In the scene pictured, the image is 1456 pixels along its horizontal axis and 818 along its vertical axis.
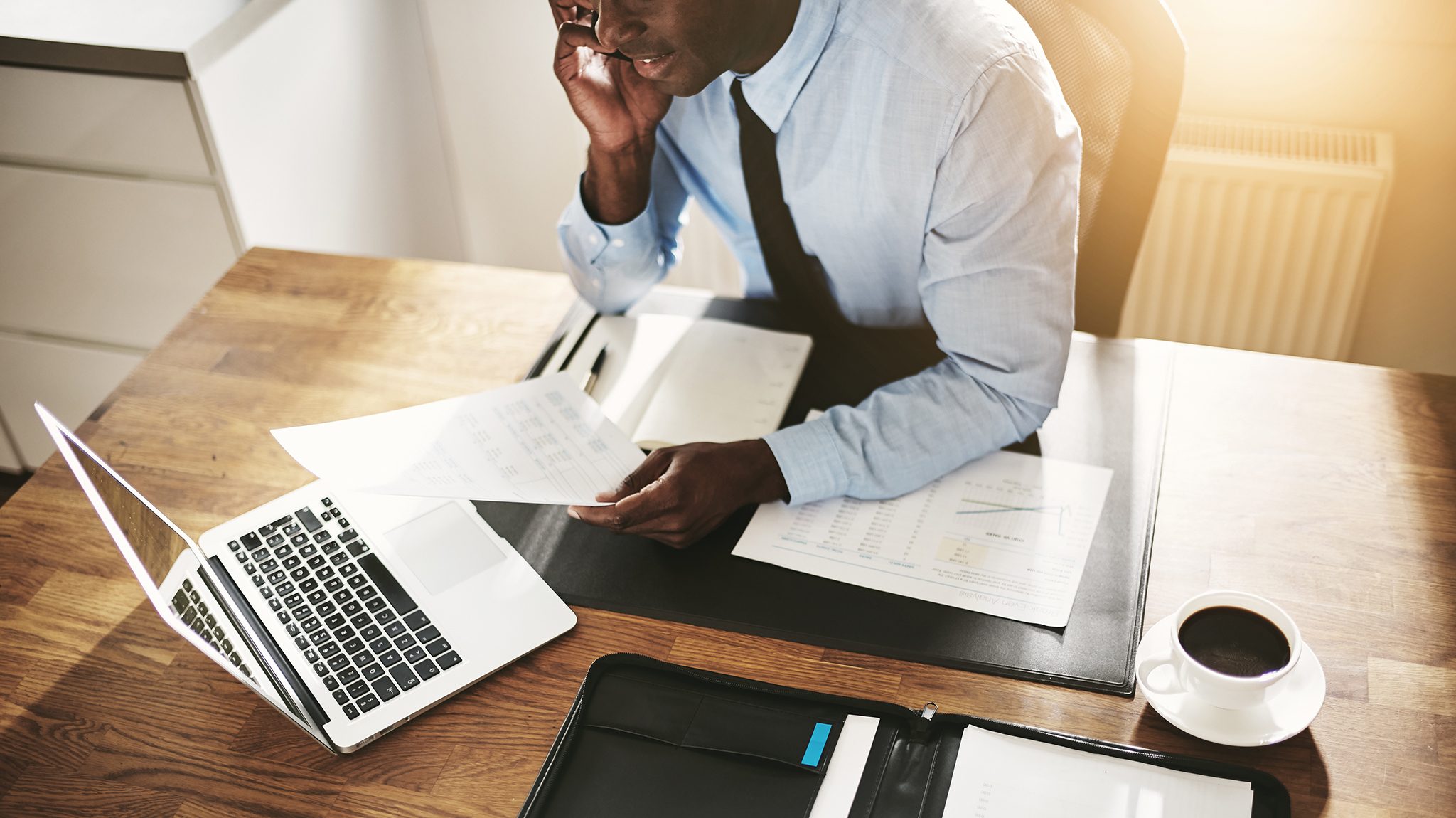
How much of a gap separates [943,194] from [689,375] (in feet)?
1.05

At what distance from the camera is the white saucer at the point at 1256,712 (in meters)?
0.79

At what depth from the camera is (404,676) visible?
2.93ft

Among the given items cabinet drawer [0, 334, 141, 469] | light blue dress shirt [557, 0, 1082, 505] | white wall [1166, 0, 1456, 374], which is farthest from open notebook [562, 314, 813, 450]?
cabinet drawer [0, 334, 141, 469]

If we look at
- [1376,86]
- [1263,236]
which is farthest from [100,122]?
[1376,86]

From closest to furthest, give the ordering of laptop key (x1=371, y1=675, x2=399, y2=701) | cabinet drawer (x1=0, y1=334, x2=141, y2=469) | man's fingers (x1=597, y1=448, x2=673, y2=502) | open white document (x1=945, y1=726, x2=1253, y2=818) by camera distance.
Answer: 1. open white document (x1=945, y1=726, x2=1253, y2=818)
2. laptop key (x1=371, y1=675, x2=399, y2=701)
3. man's fingers (x1=597, y1=448, x2=673, y2=502)
4. cabinet drawer (x1=0, y1=334, x2=141, y2=469)

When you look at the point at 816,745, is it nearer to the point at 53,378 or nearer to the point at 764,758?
the point at 764,758

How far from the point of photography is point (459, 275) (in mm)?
1386

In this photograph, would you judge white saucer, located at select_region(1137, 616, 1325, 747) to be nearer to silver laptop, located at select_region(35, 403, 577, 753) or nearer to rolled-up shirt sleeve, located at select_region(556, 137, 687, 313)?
silver laptop, located at select_region(35, 403, 577, 753)

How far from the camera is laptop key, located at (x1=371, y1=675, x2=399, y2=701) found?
2.88 feet

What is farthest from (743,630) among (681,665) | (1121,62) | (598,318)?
(1121,62)

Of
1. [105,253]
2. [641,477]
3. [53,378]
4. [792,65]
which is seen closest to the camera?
[641,477]

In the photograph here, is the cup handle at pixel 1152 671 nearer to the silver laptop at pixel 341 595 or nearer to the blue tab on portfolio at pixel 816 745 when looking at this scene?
the blue tab on portfolio at pixel 816 745

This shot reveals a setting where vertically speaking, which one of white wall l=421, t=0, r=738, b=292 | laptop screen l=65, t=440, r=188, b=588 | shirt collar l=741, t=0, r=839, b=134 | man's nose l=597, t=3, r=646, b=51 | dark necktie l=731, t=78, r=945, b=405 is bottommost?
white wall l=421, t=0, r=738, b=292

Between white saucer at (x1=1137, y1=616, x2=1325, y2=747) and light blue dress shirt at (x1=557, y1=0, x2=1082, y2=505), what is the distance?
30cm
